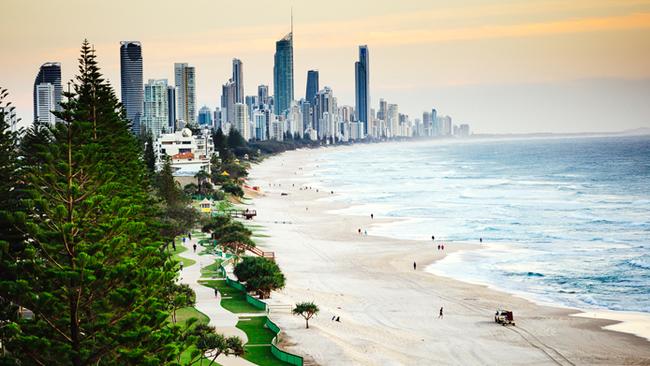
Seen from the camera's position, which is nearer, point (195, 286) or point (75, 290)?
point (75, 290)

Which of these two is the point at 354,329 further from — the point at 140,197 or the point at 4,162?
the point at 4,162

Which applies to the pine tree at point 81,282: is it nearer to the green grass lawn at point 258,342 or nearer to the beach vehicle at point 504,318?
the green grass lawn at point 258,342

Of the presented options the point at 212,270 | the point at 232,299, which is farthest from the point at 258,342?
the point at 212,270

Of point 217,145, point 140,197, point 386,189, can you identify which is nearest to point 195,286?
point 140,197

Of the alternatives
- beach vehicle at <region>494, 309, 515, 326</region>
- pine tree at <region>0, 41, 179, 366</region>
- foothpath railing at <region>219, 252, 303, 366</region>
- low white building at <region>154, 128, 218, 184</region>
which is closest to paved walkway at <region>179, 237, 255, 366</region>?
foothpath railing at <region>219, 252, 303, 366</region>

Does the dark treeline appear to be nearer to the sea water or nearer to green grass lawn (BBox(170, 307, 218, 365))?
green grass lawn (BBox(170, 307, 218, 365))
